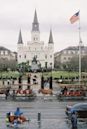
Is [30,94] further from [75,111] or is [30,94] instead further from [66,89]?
[75,111]

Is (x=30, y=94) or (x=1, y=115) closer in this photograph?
(x=1, y=115)

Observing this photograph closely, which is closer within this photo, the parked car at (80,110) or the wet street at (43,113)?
the wet street at (43,113)

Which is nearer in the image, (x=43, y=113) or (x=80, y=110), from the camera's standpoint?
(x=80, y=110)

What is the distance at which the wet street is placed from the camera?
115 ft

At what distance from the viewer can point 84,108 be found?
1441 inches

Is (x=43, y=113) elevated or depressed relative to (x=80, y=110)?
depressed

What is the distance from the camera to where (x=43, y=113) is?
136 feet

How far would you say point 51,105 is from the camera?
48531 millimetres

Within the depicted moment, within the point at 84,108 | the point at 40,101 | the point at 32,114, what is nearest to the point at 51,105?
the point at 40,101

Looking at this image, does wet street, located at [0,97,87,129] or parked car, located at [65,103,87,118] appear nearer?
wet street, located at [0,97,87,129]

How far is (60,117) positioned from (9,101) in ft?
47.3

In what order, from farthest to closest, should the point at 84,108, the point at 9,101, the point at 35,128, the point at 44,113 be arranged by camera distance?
1. the point at 9,101
2. the point at 44,113
3. the point at 84,108
4. the point at 35,128

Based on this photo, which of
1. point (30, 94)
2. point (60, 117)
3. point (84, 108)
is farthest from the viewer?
point (30, 94)

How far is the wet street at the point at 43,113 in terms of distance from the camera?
3500cm
